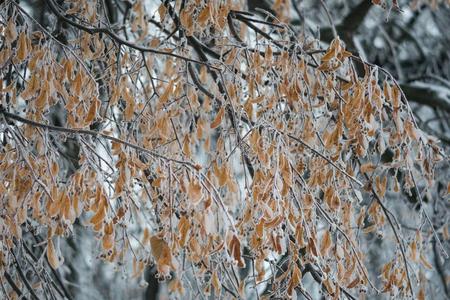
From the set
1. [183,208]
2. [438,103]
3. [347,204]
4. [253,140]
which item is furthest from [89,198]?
[438,103]

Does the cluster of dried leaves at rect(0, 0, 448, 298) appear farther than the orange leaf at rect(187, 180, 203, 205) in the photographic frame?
Yes

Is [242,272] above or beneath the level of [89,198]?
above

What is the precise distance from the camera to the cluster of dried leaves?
7.57 ft

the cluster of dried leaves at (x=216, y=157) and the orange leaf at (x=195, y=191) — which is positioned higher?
the cluster of dried leaves at (x=216, y=157)

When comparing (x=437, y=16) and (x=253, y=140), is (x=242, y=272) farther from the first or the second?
(x=253, y=140)

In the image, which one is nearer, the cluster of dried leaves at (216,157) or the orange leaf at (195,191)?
the orange leaf at (195,191)

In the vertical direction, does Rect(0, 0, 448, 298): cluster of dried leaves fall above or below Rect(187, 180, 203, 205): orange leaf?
above

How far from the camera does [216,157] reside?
281 centimetres

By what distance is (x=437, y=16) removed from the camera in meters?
6.66

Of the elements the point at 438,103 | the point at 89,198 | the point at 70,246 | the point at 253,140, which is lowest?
the point at 89,198

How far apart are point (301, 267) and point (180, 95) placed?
842 mm

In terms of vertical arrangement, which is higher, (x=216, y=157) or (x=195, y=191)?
(x=216, y=157)

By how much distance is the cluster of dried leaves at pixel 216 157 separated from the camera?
7.57ft

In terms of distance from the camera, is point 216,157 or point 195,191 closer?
point 195,191
